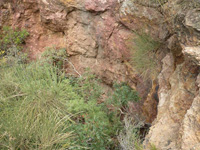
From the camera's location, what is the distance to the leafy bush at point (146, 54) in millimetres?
3154

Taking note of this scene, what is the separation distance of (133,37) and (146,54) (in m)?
0.54

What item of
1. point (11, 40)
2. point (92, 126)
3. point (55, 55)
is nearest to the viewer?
point (92, 126)

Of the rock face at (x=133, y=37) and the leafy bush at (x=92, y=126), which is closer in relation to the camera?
the rock face at (x=133, y=37)

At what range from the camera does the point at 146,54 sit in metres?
3.23

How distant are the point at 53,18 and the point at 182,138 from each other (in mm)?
3798

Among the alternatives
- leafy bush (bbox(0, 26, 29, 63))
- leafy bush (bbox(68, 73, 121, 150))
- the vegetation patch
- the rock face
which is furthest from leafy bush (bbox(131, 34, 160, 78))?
leafy bush (bbox(0, 26, 29, 63))

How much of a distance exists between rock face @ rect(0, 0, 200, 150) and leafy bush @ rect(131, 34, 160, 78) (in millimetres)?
92

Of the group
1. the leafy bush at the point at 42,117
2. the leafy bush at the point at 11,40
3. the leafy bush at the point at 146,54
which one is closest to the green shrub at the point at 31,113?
the leafy bush at the point at 42,117

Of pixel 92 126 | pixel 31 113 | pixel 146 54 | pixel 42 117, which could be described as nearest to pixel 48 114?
pixel 42 117

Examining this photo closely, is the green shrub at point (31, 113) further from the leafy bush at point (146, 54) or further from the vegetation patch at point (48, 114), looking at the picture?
the leafy bush at point (146, 54)

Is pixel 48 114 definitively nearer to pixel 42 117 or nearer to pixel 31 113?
pixel 42 117

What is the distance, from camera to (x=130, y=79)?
4066mm

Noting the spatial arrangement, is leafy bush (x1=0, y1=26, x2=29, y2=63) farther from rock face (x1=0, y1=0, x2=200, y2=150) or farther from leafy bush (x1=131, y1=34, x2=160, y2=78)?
leafy bush (x1=131, y1=34, x2=160, y2=78)

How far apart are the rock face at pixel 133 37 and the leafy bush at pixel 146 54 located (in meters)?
0.09
